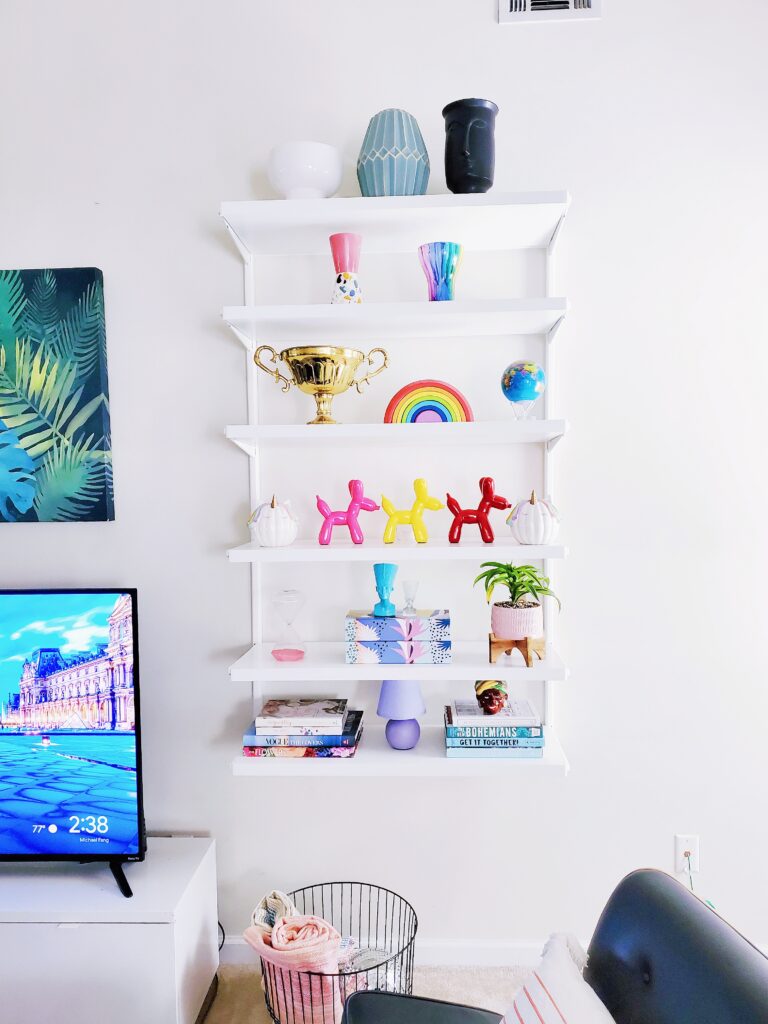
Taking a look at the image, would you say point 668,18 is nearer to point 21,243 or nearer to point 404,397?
point 404,397

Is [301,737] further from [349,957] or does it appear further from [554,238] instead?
[554,238]

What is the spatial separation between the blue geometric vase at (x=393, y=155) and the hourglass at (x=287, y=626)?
97cm

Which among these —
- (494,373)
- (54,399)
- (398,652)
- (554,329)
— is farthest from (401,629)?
(54,399)

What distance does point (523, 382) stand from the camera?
162cm

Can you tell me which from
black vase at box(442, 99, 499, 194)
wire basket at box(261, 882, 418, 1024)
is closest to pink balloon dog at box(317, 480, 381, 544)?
black vase at box(442, 99, 499, 194)

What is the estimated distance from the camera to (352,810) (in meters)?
1.89

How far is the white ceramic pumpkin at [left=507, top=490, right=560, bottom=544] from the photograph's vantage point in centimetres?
160

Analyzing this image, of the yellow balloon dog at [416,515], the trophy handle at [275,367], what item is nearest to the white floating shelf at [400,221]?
the trophy handle at [275,367]

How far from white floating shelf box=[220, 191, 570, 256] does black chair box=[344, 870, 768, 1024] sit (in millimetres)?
1339

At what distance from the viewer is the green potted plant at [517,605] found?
63.2 inches

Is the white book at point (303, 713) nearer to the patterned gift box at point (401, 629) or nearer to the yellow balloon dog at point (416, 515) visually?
the patterned gift box at point (401, 629)

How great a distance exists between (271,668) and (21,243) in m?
1.27

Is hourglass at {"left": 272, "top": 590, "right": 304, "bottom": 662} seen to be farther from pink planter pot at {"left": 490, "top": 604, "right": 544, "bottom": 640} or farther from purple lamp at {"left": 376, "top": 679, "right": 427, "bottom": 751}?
Result: pink planter pot at {"left": 490, "top": 604, "right": 544, "bottom": 640}

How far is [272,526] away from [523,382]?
66 centimetres
